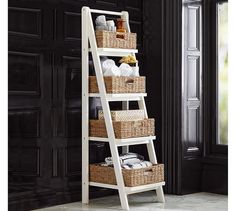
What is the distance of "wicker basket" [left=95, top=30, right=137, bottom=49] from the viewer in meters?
3.83

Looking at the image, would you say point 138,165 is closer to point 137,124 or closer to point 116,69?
point 137,124

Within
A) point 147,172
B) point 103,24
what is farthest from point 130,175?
point 103,24

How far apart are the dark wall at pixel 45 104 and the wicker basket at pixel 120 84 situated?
0.21 metres

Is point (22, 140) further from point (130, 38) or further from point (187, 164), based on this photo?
point (187, 164)

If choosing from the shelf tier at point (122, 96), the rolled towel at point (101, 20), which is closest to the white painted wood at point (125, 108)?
the shelf tier at point (122, 96)

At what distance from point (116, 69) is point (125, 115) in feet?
1.21

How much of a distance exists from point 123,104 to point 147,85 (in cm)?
38

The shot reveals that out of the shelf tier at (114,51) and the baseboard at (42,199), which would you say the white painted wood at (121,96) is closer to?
the shelf tier at (114,51)

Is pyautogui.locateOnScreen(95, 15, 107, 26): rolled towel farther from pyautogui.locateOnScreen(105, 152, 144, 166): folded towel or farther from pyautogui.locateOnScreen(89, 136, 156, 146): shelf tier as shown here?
pyautogui.locateOnScreen(105, 152, 144, 166): folded towel

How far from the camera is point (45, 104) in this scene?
382 centimetres

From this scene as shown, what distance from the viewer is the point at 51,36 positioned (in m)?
3.86

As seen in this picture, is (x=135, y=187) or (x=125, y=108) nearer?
(x=135, y=187)

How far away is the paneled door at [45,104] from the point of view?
3.60 meters
